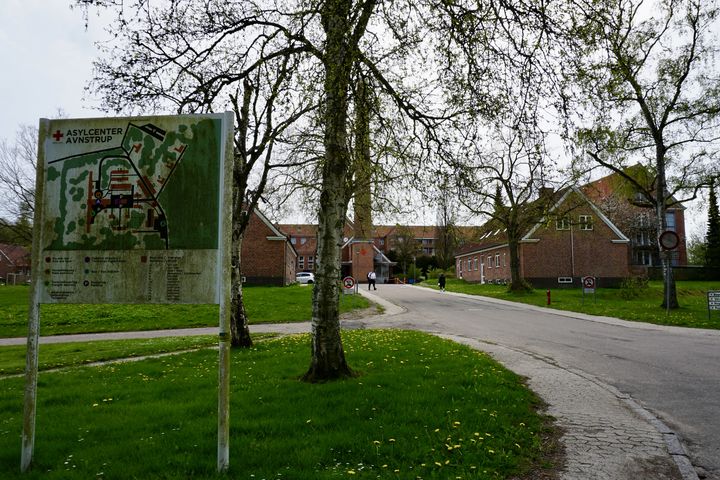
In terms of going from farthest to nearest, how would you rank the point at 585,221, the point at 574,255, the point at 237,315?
the point at 574,255, the point at 585,221, the point at 237,315

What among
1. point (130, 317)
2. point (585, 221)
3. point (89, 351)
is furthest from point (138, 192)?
point (585, 221)

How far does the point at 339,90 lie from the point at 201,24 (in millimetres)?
3145

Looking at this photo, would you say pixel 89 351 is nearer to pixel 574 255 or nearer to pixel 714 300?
pixel 714 300

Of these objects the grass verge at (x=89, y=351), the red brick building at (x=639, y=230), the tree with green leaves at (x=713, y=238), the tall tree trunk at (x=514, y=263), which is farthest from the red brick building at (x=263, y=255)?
the tree with green leaves at (x=713, y=238)

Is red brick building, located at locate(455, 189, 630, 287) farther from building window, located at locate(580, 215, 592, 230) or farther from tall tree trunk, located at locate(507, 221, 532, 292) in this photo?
tall tree trunk, located at locate(507, 221, 532, 292)

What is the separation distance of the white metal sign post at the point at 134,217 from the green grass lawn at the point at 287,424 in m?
0.70

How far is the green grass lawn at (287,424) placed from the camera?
3.98 m

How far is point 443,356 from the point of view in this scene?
927 cm

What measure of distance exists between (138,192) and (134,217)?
0.74ft

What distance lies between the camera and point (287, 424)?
4953 mm

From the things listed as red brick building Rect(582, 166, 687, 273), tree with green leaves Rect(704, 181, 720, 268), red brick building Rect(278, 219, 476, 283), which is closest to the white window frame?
red brick building Rect(582, 166, 687, 273)

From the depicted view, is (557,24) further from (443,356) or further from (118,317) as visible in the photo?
(118,317)

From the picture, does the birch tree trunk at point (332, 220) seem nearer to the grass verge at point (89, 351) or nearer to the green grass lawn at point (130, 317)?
the grass verge at point (89, 351)

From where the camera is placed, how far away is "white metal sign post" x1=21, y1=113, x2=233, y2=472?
13.9ft
